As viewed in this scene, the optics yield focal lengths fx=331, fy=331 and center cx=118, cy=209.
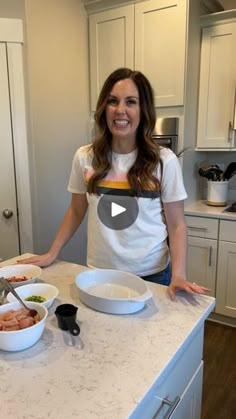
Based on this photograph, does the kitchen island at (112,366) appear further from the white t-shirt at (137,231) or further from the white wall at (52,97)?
the white wall at (52,97)

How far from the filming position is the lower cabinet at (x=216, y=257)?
235 centimetres

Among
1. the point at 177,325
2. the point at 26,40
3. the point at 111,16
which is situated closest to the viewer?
the point at 177,325

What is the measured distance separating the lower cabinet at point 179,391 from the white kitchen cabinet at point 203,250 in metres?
1.41

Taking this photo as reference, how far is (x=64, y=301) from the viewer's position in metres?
1.03

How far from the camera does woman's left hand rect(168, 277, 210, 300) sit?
3.34 ft

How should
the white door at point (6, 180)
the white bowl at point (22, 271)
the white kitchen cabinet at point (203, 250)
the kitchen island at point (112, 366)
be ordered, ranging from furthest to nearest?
the white kitchen cabinet at point (203, 250) → the white door at point (6, 180) → the white bowl at point (22, 271) → the kitchen island at point (112, 366)

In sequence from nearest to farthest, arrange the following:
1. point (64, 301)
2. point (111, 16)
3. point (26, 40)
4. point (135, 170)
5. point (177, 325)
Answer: point (177, 325) → point (64, 301) → point (135, 170) → point (26, 40) → point (111, 16)

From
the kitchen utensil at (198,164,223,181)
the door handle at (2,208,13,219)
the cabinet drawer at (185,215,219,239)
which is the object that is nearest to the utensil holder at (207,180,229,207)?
the kitchen utensil at (198,164,223,181)

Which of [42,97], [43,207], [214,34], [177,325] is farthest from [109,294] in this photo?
[214,34]

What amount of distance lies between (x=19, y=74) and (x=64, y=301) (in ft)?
5.72

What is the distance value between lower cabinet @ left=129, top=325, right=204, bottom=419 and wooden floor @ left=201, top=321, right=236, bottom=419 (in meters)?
0.73

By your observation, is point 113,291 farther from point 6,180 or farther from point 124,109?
point 6,180

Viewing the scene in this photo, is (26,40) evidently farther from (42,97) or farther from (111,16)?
(111,16)

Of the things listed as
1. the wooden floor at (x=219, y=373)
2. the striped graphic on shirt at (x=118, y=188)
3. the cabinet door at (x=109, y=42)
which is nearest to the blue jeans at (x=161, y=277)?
the striped graphic on shirt at (x=118, y=188)
